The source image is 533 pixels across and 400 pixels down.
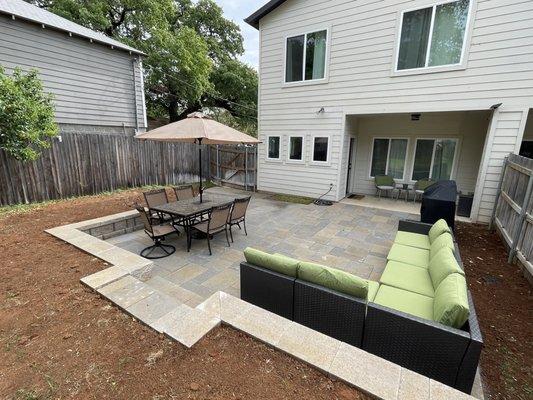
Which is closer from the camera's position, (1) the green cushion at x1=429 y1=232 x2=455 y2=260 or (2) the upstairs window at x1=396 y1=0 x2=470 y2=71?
(1) the green cushion at x1=429 y1=232 x2=455 y2=260

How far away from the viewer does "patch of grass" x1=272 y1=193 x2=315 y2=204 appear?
355 inches

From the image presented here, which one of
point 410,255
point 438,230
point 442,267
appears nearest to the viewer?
point 442,267

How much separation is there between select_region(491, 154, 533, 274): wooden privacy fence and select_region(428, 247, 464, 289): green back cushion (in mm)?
→ 1947

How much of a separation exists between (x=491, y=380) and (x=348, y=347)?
148cm

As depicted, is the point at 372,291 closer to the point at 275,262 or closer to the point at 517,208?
the point at 275,262

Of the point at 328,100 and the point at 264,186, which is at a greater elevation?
the point at 328,100

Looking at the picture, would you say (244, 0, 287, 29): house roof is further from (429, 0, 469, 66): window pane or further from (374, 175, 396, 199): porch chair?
(374, 175, 396, 199): porch chair

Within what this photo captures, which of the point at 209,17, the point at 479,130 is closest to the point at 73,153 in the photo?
the point at 479,130

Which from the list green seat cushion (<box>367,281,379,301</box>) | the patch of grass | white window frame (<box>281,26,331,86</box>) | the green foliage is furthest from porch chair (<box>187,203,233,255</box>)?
white window frame (<box>281,26,331,86</box>)

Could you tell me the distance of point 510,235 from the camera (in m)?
4.99

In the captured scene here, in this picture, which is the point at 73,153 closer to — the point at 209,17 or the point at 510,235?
the point at 510,235

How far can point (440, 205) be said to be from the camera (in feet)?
17.6

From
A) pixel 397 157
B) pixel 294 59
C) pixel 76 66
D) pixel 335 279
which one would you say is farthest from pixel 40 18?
pixel 397 157

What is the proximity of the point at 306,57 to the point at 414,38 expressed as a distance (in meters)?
3.21
